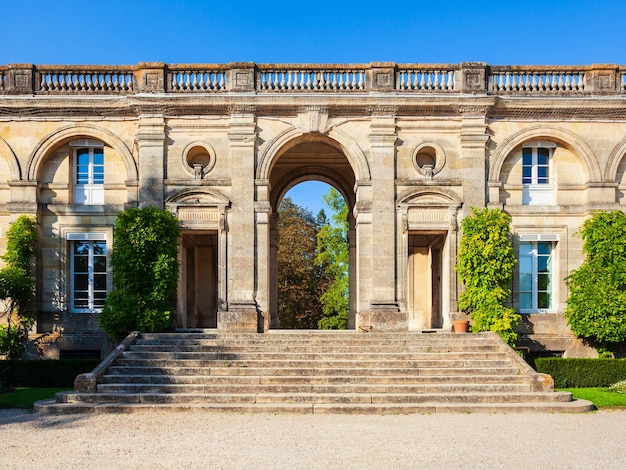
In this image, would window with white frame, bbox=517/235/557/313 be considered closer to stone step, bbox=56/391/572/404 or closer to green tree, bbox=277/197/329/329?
stone step, bbox=56/391/572/404

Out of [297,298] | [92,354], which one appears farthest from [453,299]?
[297,298]

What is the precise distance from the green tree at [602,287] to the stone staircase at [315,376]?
3.28 metres

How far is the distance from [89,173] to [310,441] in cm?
1213

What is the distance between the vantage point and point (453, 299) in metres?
16.8

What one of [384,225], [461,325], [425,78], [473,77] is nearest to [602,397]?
[461,325]

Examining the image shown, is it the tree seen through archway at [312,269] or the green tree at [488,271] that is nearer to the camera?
the green tree at [488,271]

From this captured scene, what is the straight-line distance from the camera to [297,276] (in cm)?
3697

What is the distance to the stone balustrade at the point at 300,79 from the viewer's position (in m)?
17.0

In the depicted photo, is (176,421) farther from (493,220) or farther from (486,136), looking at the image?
(486,136)

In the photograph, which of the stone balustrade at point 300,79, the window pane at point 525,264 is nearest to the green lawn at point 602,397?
the window pane at point 525,264

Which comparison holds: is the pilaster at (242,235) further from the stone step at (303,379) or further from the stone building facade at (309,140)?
the stone step at (303,379)

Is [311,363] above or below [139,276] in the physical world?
below

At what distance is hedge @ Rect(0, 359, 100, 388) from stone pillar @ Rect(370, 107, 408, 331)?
24.8 ft

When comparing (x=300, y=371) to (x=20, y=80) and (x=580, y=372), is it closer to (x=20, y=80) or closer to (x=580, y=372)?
(x=580, y=372)
